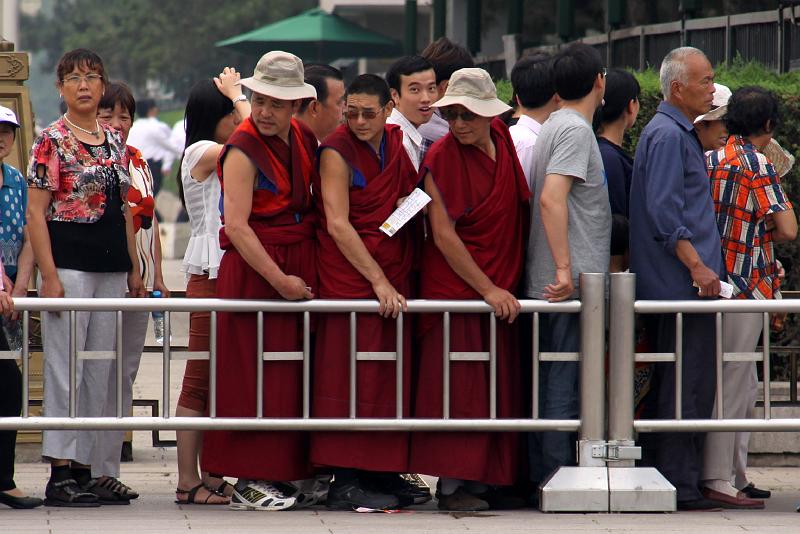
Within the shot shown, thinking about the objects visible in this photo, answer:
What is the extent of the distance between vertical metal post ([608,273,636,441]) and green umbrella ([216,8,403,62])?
614 inches

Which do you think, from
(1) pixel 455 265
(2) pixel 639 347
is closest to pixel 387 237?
(1) pixel 455 265

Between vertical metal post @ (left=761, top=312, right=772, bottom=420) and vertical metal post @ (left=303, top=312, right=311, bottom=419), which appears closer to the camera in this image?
vertical metal post @ (left=303, top=312, right=311, bottom=419)

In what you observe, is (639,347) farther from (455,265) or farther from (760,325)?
(455,265)

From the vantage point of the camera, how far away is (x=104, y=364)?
6.88 m

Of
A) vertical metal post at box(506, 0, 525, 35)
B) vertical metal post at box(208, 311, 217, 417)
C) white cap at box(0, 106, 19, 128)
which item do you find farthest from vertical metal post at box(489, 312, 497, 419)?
vertical metal post at box(506, 0, 525, 35)

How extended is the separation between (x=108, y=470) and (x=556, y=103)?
2.60 metres

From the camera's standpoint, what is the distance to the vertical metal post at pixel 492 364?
6.62m

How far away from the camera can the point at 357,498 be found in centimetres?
672

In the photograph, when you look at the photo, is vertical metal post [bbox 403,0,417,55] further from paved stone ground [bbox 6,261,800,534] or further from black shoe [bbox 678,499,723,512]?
black shoe [bbox 678,499,723,512]

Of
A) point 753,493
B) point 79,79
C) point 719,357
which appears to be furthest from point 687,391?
point 79,79

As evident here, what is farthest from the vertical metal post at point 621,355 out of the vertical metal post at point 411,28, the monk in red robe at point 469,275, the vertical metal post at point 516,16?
the vertical metal post at point 411,28

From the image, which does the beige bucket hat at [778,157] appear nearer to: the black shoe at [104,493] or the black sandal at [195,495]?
the black sandal at [195,495]

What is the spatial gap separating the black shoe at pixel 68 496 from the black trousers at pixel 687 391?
8.09 feet

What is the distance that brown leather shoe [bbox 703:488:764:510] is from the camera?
6973 mm
